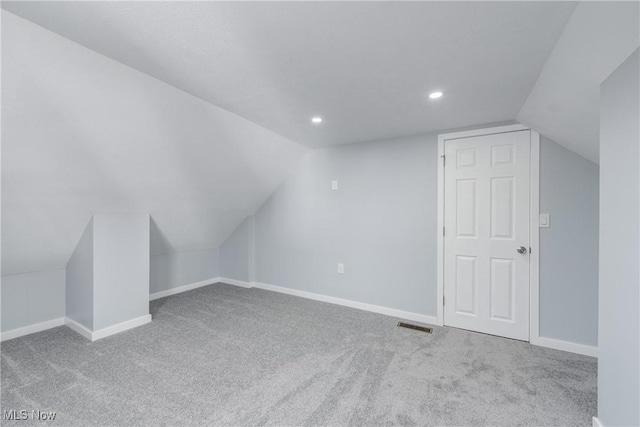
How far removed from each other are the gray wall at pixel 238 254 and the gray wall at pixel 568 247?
365 centimetres

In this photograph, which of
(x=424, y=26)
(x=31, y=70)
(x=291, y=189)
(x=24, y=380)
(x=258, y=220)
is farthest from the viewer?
(x=258, y=220)

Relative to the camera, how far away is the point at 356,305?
11.2ft

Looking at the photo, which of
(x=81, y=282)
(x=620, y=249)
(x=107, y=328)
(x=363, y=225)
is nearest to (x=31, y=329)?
(x=81, y=282)

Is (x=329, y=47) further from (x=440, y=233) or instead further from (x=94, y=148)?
(x=440, y=233)

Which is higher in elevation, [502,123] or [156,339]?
[502,123]

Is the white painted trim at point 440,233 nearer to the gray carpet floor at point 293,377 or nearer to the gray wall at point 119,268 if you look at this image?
the gray carpet floor at point 293,377

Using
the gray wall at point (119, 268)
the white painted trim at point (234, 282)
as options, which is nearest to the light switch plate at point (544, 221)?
the white painted trim at point (234, 282)

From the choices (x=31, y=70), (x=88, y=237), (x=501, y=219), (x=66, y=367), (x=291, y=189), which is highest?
(x=31, y=70)

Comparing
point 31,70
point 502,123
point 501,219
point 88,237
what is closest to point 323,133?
point 502,123

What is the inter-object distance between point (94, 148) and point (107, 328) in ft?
5.69

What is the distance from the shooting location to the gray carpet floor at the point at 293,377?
63.9 inches

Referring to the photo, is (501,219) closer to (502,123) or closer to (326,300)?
(502,123)

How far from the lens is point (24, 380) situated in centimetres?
193

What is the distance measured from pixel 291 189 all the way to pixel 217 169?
117 cm
